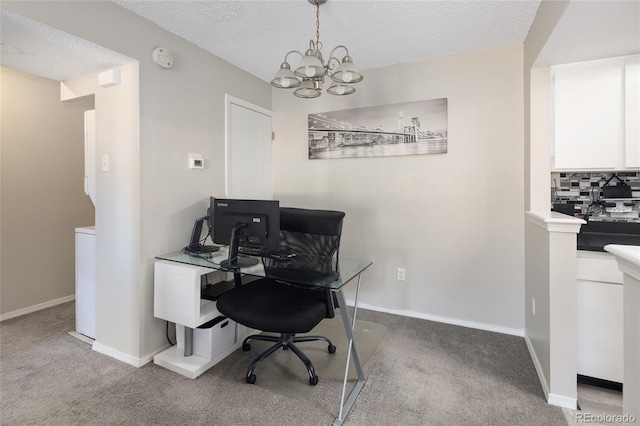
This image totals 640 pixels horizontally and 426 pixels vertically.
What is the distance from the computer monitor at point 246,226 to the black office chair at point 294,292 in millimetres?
180

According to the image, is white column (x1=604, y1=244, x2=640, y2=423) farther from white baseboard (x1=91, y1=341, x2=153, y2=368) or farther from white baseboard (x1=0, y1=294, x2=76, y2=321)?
white baseboard (x1=0, y1=294, x2=76, y2=321)

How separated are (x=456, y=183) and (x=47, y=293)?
4.23m

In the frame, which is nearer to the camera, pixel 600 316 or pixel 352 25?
pixel 600 316

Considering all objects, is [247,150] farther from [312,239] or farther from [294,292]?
[294,292]

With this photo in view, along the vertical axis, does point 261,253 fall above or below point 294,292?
above

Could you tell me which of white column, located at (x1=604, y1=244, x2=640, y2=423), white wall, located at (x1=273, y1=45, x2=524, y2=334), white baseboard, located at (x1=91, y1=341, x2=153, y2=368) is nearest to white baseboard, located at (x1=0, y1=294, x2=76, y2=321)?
white baseboard, located at (x1=91, y1=341, x2=153, y2=368)

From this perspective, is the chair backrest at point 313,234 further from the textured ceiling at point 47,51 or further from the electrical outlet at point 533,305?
the textured ceiling at point 47,51

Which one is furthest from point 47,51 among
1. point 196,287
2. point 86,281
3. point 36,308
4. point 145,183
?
point 36,308

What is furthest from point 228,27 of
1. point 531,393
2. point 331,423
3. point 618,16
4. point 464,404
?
point 531,393

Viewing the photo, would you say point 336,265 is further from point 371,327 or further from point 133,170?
point 133,170

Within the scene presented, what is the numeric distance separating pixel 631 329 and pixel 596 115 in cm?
173

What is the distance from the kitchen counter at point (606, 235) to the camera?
79.1 inches

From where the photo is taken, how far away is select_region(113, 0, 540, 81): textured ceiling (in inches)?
78.6

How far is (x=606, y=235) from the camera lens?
202 cm
